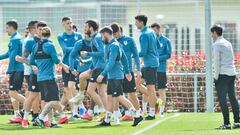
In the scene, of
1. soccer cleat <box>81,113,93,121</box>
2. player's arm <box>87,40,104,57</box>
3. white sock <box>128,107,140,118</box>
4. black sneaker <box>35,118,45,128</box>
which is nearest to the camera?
white sock <box>128,107,140,118</box>

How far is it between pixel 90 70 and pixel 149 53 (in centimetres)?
124

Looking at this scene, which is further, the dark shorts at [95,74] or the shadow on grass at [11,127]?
the dark shorts at [95,74]

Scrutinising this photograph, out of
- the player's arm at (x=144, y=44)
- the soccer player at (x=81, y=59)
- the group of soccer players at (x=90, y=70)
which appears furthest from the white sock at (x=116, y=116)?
the soccer player at (x=81, y=59)

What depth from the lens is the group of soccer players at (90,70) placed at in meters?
16.4

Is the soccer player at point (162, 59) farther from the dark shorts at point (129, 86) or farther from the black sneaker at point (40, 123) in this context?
the black sneaker at point (40, 123)

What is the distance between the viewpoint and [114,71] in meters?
16.4

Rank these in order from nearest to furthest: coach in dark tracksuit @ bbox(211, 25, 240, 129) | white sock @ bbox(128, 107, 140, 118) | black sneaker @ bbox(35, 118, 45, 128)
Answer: coach in dark tracksuit @ bbox(211, 25, 240, 129), white sock @ bbox(128, 107, 140, 118), black sneaker @ bbox(35, 118, 45, 128)

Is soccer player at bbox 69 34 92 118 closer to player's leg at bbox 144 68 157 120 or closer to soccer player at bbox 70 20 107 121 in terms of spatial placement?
soccer player at bbox 70 20 107 121

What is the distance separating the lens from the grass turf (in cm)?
1546

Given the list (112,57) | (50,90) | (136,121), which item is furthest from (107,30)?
(136,121)

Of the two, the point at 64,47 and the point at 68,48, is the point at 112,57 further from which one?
the point at 64,47

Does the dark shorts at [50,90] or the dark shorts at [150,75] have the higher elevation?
the dark shorts at [150,75]

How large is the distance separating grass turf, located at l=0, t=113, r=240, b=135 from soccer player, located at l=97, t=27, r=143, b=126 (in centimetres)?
44

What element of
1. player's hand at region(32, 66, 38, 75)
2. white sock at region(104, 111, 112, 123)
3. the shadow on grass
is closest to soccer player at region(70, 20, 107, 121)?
A: white sock at region(104, 111, 112, 123)
